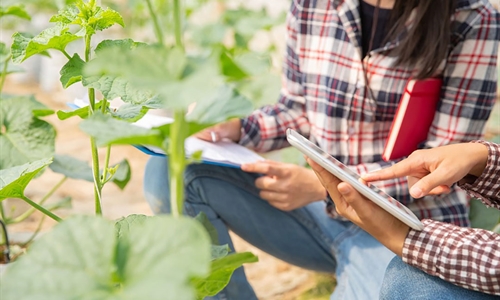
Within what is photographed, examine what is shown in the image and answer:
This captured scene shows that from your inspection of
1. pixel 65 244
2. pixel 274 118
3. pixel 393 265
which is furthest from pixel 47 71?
pixel 65 244

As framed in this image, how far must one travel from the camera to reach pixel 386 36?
1.18 m

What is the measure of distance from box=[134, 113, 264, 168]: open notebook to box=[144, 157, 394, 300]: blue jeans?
45 mm

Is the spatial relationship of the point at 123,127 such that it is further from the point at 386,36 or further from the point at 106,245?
the point at 386,36

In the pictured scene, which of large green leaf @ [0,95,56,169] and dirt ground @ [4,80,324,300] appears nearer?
large green leaf @ [0,95,56,169]

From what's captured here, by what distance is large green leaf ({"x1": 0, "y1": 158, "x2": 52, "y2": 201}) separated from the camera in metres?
0.81

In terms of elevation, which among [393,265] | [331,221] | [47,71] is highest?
[393,265]

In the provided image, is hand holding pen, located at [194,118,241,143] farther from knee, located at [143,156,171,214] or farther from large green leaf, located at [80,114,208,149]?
large green leaf, located at [80,114,208,149]

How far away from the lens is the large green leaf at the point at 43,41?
2.66 ft

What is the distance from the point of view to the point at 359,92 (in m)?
1.22

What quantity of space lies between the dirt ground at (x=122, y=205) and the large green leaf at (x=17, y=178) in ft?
1.53

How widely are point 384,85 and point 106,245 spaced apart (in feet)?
2.67

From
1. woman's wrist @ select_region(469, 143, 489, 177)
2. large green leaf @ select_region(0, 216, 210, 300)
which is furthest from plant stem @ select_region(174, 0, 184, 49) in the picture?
woman's wrist @ select_region(469, 143, 489, 177)

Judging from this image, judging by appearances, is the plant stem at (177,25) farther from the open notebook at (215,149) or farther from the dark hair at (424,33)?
the dark hair at (424,33)

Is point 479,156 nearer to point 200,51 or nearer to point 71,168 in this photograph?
point 71,168
